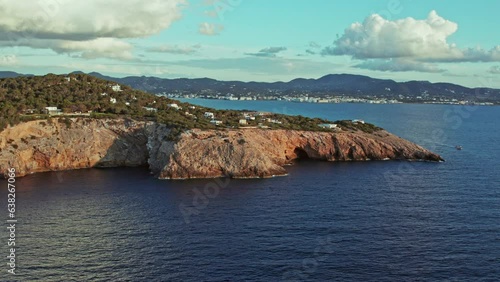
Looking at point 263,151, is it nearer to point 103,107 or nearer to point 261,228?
point 261,228

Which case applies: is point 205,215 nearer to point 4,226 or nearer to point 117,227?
point 117,227

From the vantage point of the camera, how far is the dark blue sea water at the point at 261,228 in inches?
1673

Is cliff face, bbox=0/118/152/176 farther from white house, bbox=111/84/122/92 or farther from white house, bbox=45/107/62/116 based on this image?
white house, bbox=111/84/122/92

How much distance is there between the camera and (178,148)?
8575 cm

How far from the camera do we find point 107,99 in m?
115

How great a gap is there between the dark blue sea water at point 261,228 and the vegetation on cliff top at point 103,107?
2004 cm

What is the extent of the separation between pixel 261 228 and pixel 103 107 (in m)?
68.0

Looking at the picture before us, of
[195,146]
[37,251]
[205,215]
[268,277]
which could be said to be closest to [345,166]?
[195,146]

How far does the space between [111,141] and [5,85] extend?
42.2m

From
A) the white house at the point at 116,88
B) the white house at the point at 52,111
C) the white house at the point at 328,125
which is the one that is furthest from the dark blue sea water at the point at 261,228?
the white house at the point at 116,88

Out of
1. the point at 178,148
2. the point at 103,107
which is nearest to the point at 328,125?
the point at 178,148

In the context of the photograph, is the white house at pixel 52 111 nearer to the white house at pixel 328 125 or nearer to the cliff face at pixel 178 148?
the cliff face at pixel 178 148

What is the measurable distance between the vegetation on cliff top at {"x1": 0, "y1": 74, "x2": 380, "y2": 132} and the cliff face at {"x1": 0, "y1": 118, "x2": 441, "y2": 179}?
3.73 metres

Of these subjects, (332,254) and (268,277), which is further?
(332,254)
